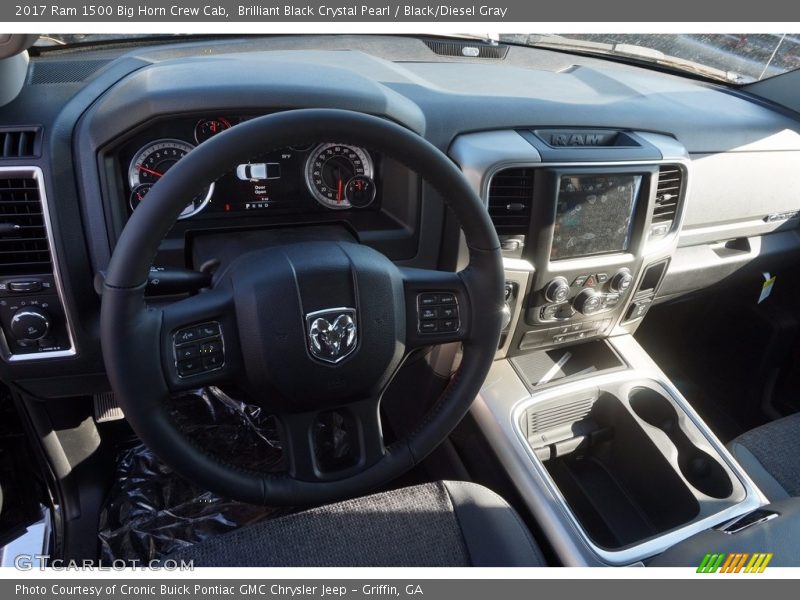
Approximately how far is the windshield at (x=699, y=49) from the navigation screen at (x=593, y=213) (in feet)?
2.06

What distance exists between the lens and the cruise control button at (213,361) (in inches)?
44.1

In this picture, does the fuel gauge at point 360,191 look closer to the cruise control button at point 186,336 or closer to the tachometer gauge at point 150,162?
the tachometer gauge at point 150,162

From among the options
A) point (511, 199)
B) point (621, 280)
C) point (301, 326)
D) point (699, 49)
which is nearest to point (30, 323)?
point (301, 326)

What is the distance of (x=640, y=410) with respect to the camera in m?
2.04

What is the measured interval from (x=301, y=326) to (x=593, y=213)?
3.21 feet

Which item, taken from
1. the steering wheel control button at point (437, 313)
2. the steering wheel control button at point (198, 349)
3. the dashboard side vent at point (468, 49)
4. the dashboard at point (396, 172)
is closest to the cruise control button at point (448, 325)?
the steering wheel control button at point (437, 313)

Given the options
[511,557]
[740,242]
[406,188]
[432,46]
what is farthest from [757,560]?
[432,46]

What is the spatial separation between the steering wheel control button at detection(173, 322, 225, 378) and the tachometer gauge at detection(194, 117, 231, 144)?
1.73ft

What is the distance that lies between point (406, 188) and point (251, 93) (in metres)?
0.45

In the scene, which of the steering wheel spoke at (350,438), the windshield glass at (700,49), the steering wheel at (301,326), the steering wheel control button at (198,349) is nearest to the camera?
the steering wheel at (301,326)

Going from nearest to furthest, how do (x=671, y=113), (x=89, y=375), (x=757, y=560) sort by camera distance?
(x=757, y=560), (x=89, y=375), (x=671, y=113)

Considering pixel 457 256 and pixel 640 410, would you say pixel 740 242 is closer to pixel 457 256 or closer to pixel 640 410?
pixel 640 410

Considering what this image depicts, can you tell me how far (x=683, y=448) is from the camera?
73.7 inches

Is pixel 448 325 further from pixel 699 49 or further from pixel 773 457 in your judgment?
pixel 699 49
